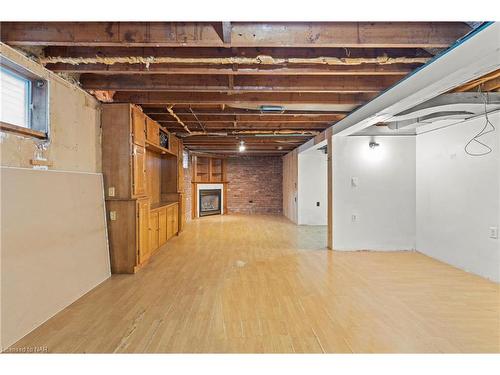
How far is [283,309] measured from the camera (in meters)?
2.50

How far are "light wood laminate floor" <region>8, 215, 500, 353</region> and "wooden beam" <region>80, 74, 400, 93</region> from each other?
92.3 inches

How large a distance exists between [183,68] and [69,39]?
934 millimetres

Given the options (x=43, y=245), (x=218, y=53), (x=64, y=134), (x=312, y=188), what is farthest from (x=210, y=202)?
(x=218, y=53)

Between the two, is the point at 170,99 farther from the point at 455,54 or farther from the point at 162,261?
the point at 455,54

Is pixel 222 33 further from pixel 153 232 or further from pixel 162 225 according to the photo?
pixel 162 225

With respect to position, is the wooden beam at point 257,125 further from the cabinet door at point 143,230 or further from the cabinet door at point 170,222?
the cabinet door at point 143,230

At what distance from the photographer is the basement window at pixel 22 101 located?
218 cm

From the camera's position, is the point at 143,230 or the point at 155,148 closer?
the point at 143,230

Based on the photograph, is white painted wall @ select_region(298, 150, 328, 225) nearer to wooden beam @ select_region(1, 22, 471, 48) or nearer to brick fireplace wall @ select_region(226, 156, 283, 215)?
brick fireplace wall @ select_region(226, 156, 283, 215)

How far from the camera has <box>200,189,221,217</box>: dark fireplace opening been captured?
31.2 feet

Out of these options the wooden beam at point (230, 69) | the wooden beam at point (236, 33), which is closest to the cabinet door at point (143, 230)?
the wooden beam at point (230, 69)

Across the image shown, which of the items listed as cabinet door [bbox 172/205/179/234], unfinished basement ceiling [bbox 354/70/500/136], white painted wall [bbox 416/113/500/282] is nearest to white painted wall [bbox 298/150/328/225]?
white painted wall [bbox 416/113/500/282]

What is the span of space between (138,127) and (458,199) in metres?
4.78

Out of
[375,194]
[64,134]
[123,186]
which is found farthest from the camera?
[375,194]
